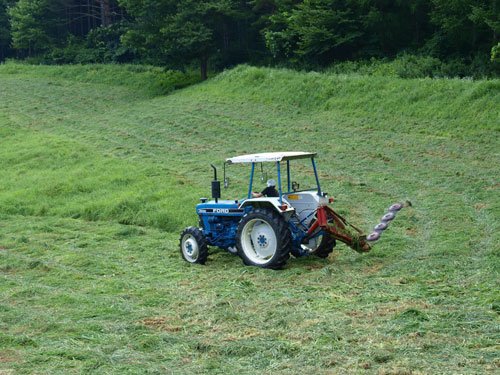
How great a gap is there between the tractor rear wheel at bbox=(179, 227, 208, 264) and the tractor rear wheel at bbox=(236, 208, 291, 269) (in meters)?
0.83

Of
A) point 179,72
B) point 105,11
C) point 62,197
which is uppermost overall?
point 105,11

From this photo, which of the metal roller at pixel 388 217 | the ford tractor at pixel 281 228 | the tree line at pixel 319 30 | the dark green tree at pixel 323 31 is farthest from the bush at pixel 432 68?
the ford tractor at pixel 281 228

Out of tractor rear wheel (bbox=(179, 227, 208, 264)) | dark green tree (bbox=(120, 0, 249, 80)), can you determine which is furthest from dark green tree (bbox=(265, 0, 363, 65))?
tractor rear wheel (bbox=(179, 227, 208, 264))

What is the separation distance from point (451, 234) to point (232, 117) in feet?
51.1

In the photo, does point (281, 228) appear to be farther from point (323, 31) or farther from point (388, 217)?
point (323, 31)

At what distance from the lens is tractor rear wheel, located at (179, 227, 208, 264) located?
1071cm

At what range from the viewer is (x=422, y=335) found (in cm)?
621

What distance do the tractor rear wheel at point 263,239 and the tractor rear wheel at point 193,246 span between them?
830 mm

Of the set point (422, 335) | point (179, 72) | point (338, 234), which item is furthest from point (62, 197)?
point (179, 72)

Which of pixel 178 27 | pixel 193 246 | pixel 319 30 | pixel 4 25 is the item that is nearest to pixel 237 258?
pixel 193 246

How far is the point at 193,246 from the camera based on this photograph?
10.8 m

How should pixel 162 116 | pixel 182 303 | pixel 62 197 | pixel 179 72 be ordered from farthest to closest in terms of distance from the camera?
pixel 179 72 → pixel 162 116 → pixel 62 197 → pixel 182 303

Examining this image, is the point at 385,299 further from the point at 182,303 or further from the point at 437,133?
the point at 437,133

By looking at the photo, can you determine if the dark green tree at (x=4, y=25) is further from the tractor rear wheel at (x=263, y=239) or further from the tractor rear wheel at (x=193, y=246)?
the tractor rear wheel at (x=263, y=239)
